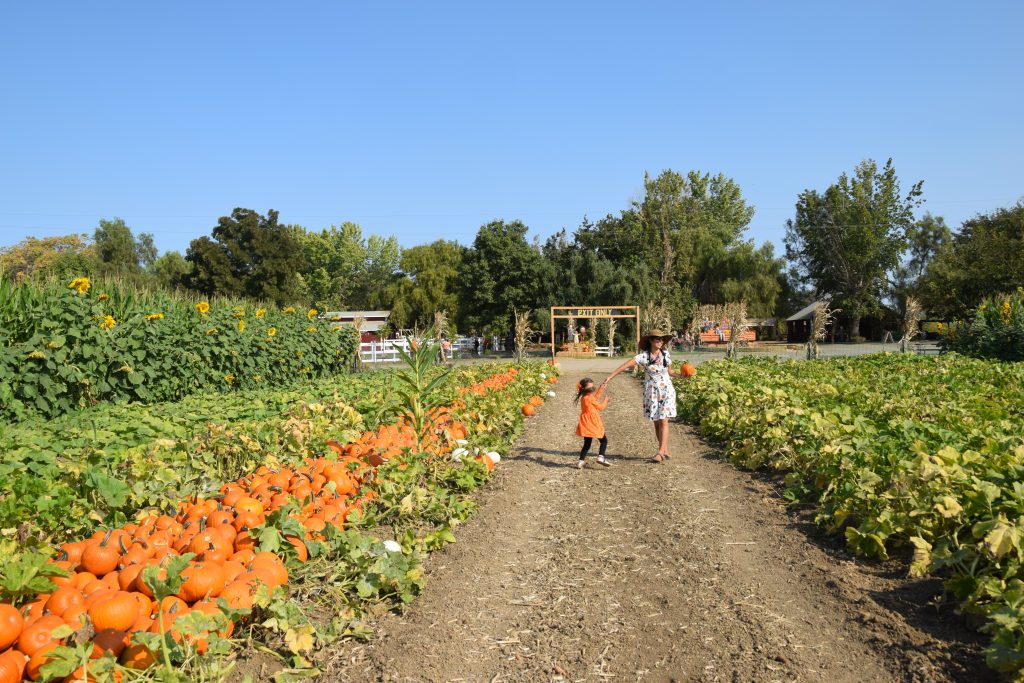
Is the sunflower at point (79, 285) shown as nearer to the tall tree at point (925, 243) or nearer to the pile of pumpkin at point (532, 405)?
the pile of pumpkin at point (532, 405)

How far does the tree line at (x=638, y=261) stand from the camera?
135 ft

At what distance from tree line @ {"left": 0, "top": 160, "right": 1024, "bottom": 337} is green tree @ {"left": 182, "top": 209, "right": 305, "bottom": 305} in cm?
10

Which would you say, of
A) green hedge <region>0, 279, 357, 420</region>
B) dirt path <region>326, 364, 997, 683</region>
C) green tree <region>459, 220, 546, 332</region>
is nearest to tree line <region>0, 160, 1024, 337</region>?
green tree <region>459, 220, 546, 332</region>

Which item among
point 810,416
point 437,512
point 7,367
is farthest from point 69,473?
point 810,416

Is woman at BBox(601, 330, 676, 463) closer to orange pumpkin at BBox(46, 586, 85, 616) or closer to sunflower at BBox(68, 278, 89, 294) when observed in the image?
orange pumpkin at BBox(46, 586, 85, 616)

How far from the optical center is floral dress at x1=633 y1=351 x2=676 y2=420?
7.91m

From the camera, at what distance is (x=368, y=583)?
12.2 ft

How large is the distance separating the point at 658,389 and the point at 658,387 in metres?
0.02

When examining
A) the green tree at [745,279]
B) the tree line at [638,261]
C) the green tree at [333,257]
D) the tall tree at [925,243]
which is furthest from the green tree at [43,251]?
the tall tree at [925,243]

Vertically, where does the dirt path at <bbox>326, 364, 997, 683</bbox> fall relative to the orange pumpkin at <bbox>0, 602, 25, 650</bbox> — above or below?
below

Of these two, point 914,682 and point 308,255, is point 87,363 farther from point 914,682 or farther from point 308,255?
point 308,255

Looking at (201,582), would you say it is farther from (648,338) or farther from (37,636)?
(648,338)

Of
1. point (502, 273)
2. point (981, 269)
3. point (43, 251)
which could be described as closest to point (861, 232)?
point (981, 269)

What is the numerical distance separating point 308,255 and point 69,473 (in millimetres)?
85694
